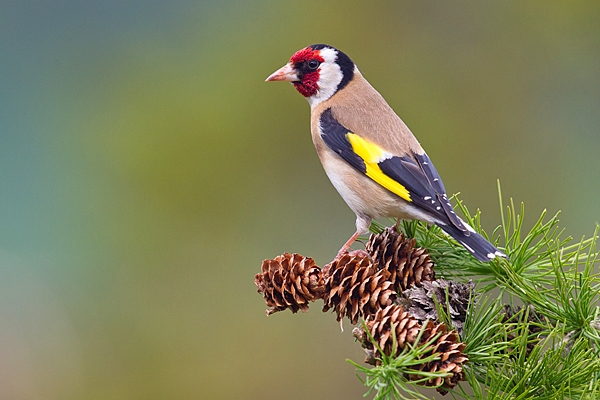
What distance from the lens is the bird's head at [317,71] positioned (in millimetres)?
2076

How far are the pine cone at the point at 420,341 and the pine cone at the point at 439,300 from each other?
0.09 metres

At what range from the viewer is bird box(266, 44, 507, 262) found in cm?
163

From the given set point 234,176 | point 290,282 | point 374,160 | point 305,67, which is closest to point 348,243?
point 374,160

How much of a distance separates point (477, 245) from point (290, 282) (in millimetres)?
380

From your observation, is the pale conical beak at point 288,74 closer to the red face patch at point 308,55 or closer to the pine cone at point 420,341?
the red face patch at point 308,55

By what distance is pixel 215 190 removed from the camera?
2979 mm

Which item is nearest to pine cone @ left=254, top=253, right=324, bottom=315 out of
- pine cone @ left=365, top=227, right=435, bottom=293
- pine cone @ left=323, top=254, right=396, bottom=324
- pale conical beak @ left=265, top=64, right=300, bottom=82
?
pine cone @ left=323, top=254, right=396, bottom=324

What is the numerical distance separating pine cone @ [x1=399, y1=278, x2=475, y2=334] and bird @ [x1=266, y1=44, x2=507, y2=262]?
197 millimetres

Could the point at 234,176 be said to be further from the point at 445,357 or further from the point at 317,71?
the point at 445,357

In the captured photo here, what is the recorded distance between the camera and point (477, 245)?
4.40ft

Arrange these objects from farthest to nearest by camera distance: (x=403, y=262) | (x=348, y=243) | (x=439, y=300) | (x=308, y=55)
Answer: (x=308, y=55)
(x=348, y=243)
(x=403, y=262)
(x=439, y=300)

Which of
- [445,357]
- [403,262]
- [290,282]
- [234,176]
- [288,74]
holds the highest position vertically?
[288,74]

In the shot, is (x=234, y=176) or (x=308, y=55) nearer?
(x=308, y=55)

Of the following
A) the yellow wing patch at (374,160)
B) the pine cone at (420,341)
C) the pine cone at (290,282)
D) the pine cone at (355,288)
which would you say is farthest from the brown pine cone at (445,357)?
the yellow wing patch at (374,160)
